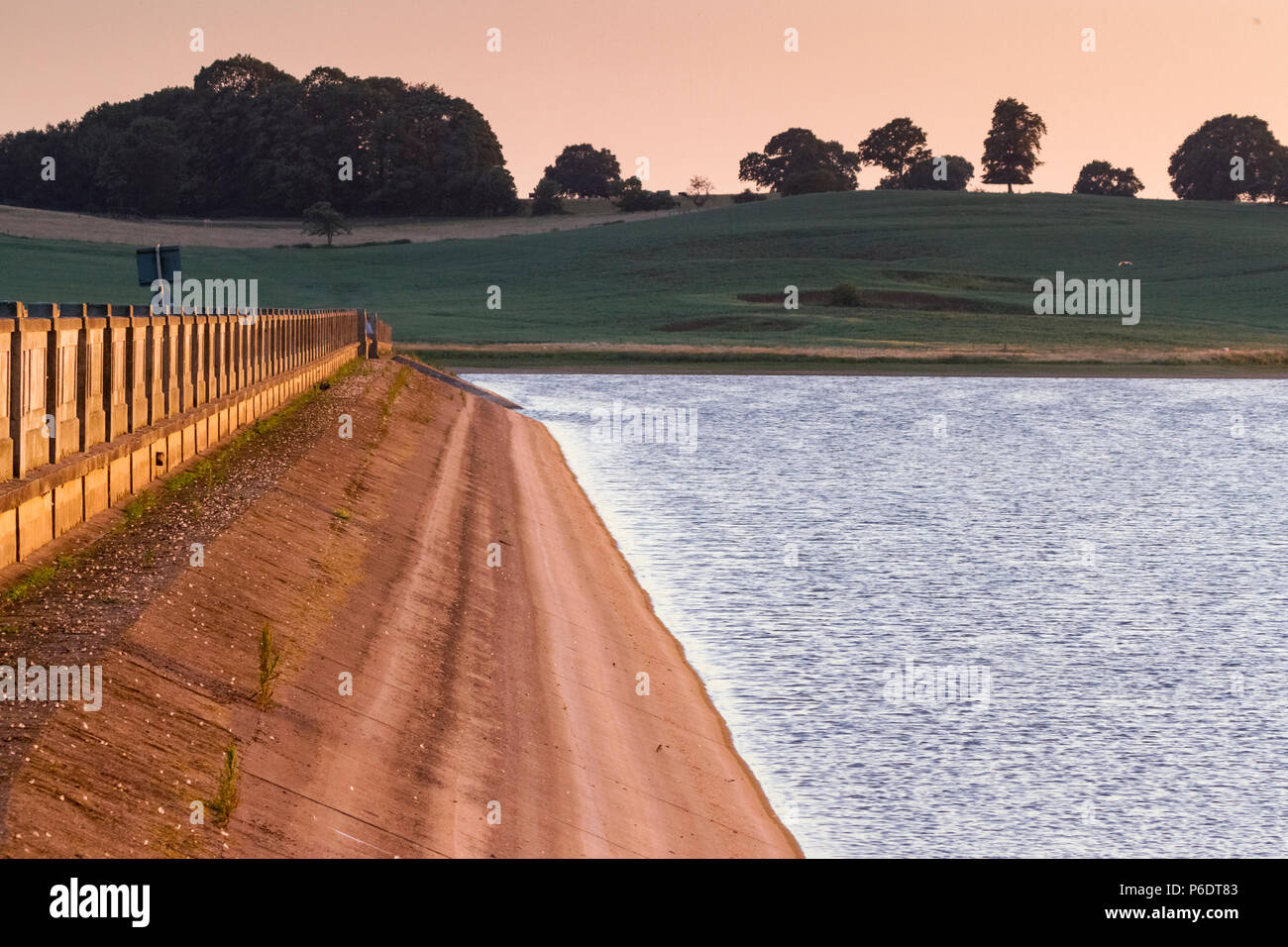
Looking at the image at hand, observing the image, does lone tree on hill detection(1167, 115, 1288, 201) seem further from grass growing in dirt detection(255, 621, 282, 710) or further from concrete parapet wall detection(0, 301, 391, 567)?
grass growing in dirt detection(255, 621, 282, 710)

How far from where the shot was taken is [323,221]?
15225 cm

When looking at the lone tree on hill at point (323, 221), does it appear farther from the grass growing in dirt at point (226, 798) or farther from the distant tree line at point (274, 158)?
the grass growing in dirt at point (226, 798)

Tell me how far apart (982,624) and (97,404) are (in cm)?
1049

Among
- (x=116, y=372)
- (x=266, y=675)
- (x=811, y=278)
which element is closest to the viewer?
(x=266, y=675)

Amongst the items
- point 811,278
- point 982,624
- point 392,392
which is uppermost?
point 811,278

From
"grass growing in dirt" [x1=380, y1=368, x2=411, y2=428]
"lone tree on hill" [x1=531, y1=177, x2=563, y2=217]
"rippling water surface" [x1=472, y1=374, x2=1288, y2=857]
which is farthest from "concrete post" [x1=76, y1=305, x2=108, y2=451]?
"lone tree on hill" [x1=531, y1=177, x2=563, y2=217]

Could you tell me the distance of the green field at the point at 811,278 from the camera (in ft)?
284

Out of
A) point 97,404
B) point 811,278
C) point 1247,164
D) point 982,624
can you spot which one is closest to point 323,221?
point 811,278

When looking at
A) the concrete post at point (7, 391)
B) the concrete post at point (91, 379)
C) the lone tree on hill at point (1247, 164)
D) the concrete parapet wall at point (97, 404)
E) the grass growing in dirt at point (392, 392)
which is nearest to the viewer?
the concrete post at point (7, 391)

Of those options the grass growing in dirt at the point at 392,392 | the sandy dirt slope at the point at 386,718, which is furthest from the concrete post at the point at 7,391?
the grass growing in dirt at the point at 392,392

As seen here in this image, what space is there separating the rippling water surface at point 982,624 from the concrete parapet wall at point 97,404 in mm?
6451

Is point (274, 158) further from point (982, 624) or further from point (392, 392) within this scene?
point (982, 624)
